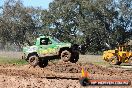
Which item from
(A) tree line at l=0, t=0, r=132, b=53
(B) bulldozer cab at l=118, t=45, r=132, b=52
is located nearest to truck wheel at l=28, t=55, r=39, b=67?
(B) bulldozer cab at l=118, t=45, r=132, b=52

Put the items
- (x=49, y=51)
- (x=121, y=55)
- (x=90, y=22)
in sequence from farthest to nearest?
(x=90, y=22)
(x=121, y=55)
(x=49, y=51)

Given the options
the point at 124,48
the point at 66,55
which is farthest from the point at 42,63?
the point at 124,48

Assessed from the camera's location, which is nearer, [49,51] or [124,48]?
[49,51]

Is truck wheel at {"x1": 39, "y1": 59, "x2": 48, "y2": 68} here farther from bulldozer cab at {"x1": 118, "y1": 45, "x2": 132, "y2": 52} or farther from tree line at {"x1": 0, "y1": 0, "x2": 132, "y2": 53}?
tree line at {"x1": 0, "y1": 0, "x2": 132, "y2": 53}

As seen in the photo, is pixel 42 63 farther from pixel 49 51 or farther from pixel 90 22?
pixel 90 22

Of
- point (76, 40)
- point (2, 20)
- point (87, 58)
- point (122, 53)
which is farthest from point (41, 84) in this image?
point (2, 20)

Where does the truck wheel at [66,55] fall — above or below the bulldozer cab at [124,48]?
below

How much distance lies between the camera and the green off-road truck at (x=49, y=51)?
81.4ft

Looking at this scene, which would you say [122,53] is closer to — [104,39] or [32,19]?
[104,39]

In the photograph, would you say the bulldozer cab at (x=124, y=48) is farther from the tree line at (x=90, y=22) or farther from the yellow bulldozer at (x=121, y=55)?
the tree line at (x=90, y=22)

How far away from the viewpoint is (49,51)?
25953mm

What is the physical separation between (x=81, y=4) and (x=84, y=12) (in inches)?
86.9

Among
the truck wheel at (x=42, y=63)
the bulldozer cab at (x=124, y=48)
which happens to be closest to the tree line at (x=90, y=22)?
the bulldozer cab at (x=124, y=48)

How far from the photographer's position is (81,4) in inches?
3285
